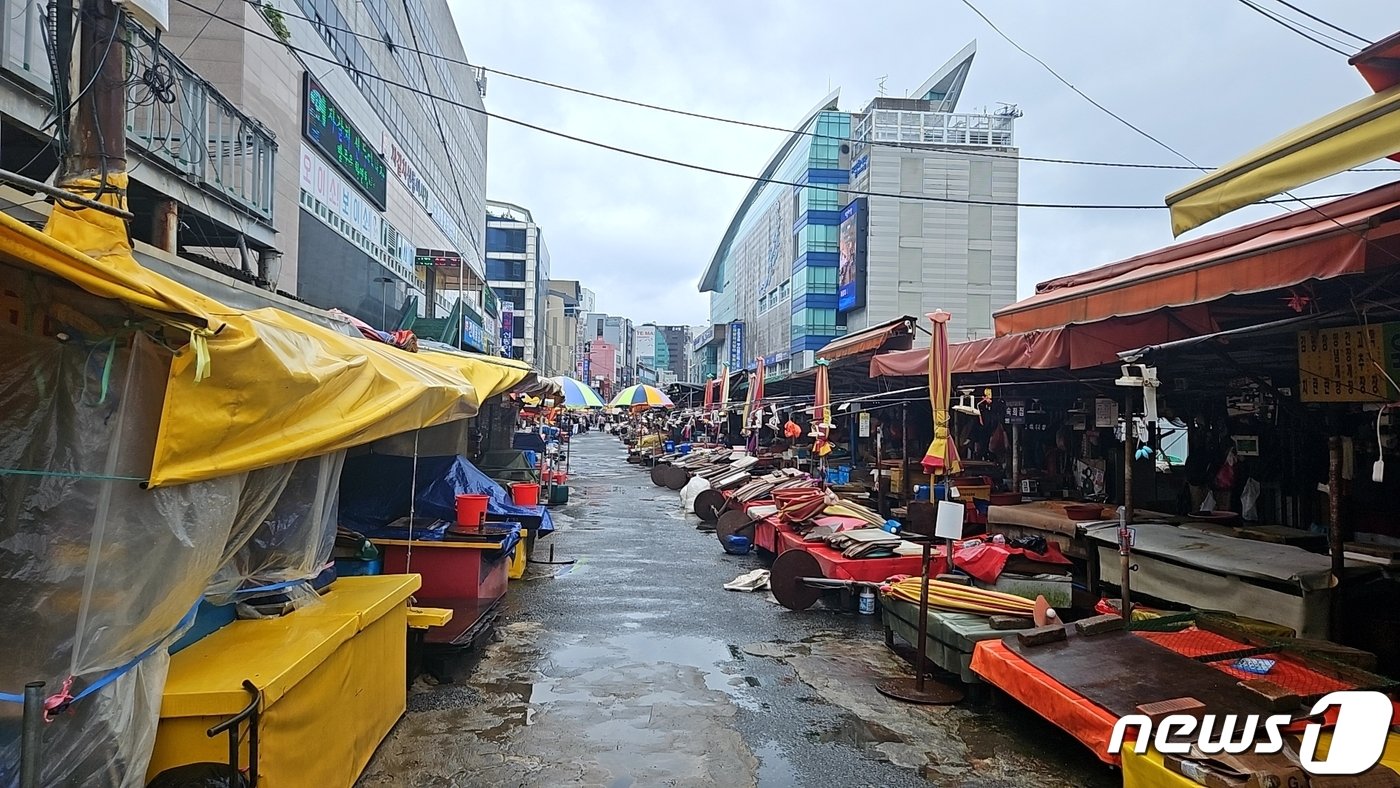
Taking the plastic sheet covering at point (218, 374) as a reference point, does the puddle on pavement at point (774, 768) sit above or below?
below

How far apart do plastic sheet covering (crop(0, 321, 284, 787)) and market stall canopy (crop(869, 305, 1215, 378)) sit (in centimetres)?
727

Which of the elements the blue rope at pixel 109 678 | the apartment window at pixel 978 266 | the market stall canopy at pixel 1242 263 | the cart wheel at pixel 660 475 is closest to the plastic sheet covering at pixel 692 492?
the cart wheel at pixel 660 475

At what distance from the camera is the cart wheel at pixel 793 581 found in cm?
958

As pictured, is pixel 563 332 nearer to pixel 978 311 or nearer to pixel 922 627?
pixel 978 311

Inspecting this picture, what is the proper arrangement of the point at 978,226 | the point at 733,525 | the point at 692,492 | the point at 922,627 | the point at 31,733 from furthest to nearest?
the point at 978,226 < the point at 692,492 < the point at 733,525 < the point at 922,627 < the point at 31,733

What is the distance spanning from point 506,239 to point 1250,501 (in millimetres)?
77529

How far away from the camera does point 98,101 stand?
167 inches

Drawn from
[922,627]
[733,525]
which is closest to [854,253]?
[733,525]

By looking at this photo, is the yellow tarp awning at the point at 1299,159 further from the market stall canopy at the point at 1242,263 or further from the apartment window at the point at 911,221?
the apartment window at the point at 911,221

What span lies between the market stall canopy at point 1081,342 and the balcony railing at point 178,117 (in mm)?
8693

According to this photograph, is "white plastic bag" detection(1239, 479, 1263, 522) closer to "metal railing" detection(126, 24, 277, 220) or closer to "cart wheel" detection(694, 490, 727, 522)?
"cart wheel" detection(694, 490, 727, 522)

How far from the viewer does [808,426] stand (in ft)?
73.6

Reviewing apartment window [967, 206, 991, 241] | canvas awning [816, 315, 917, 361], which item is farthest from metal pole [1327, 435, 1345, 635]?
apartment window [967, 206, 991, 241]

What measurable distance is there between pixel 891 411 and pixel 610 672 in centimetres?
1018
